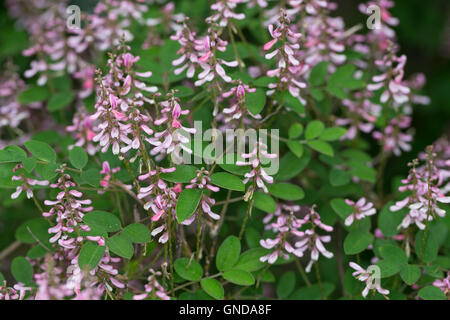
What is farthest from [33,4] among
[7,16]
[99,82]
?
[99,82]

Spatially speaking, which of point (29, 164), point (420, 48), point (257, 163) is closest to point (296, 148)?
point (257, 163)

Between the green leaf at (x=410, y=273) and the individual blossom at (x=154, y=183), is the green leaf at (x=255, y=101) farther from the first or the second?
the green leaf at (x=410, y=273)

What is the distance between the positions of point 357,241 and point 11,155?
1.05 metres

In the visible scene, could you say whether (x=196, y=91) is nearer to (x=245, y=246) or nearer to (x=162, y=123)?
(x=162, y=123)

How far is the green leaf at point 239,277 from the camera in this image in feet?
5.06

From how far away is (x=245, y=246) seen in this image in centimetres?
184

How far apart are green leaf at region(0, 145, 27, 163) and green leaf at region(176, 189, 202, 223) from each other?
1.63 feet

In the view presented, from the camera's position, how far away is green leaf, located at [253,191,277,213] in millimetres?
1602

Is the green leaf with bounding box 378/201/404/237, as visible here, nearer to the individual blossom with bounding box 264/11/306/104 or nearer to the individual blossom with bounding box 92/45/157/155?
the individual blossom with bounding box 264/11/306/104

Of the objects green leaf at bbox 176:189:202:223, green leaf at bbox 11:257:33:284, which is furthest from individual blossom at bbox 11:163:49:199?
green leaf at bbox 176:189:202:223

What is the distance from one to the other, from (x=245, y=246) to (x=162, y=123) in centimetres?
55

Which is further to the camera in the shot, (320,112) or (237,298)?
(320,112)

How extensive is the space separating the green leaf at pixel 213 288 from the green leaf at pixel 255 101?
0.50 m

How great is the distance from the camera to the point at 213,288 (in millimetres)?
1549
